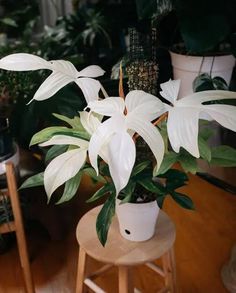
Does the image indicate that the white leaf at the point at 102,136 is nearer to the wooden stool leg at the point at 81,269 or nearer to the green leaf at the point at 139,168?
the green leaf at the point at 139,168

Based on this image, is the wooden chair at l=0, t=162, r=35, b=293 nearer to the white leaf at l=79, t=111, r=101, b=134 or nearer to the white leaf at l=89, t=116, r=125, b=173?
the white leaf at l=79, t=111, r=101, b=134

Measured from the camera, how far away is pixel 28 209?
1.77 metres

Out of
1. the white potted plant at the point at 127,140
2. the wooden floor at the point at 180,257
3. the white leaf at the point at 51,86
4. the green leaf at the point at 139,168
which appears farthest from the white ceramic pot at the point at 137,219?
the wooden floor at the point at 180,257

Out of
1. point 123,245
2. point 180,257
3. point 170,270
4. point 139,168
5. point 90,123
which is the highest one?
point 90,123

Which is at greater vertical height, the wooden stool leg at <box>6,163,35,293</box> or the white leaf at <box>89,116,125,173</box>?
the white leaf at <box>89,116,125,173</box>

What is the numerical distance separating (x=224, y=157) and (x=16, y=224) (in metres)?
0.80

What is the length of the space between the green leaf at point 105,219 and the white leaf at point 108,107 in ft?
0.79

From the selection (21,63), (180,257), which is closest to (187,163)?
(21,63)

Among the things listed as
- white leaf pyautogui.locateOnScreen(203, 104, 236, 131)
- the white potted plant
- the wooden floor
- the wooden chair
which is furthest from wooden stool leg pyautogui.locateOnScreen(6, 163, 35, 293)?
white leaf pyautogui.locateOnScreen(203, 104, 236, 131)

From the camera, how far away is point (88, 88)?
0.99 meters

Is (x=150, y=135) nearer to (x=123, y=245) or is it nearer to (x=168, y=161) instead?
(x=168, y=161)

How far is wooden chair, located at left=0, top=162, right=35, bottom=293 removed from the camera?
1.28 m

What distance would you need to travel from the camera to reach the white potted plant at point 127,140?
0.75 m

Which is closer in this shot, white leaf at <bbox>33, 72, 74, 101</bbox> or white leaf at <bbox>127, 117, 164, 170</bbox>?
white leaf at <bbox>127, 117, 164, 170</bbox>
